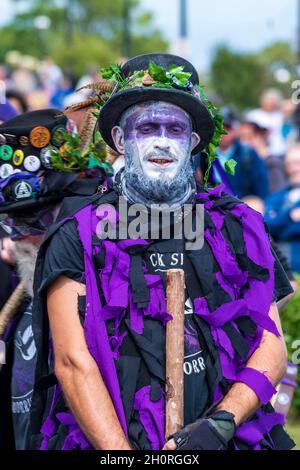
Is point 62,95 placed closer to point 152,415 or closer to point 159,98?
point 159,98

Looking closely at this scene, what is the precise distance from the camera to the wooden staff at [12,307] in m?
4.09

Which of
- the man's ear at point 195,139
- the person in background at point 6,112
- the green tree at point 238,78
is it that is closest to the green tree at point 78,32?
the green tree at point 238,78

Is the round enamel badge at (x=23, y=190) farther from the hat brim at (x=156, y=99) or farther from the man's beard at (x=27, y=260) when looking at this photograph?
the hat brim at (x=156, y=99)

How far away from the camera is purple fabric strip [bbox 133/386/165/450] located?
2.95 meters

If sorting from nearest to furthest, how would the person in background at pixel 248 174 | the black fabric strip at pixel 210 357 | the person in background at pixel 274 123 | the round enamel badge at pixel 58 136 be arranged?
the black fabric strip at pixel 210 357
the round enamel badge at pixel 58 136
the person in background at pixel 248 174
the person in background at pixel 274 123

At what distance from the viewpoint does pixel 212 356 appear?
3.08 m

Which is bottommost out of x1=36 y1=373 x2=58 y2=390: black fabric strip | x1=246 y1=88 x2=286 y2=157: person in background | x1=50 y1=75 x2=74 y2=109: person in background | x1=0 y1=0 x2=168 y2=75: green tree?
x1=36 y1=373 x2=58 y2=390: black fabric strip

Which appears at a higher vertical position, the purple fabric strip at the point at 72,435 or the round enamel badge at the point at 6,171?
the round enamel badge at the point at 6,171

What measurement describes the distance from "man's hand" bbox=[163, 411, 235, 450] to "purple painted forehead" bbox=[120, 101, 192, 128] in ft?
3.42

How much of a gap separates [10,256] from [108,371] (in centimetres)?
137

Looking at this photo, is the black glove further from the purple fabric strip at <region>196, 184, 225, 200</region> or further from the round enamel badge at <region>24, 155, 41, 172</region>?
the round enamel badge at <region>24, 155, 41, 172</region>

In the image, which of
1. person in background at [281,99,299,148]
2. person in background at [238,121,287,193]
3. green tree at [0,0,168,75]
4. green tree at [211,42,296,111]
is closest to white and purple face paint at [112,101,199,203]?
person in background at [238,121,287,193]
